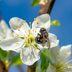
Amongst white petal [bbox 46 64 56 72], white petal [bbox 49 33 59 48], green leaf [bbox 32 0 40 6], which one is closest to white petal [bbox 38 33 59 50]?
white petal [bbox 49 33 59 48]

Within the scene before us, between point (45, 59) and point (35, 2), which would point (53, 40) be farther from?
point (35, 2)

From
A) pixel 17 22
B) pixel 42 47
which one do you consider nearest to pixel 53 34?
pixel 42 47

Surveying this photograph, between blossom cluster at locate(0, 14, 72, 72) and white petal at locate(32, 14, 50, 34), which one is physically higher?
white petal at locate(32, 14, 50, 34)

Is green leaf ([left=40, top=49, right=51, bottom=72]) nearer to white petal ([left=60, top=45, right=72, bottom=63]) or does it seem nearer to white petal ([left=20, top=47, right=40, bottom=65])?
white petal ([left=20, top=47, right=40, bottom=65])

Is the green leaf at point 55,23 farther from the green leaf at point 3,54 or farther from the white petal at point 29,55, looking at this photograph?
the green leaf at point 3,54

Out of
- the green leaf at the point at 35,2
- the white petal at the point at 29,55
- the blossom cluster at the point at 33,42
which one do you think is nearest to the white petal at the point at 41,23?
the blossom cluster at the point at 33,42

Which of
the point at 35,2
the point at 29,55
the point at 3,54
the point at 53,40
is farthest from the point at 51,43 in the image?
the point at 35,2

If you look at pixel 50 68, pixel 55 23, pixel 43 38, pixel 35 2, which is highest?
pixel 35 2

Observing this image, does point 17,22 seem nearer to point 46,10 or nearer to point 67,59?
point 46,10
